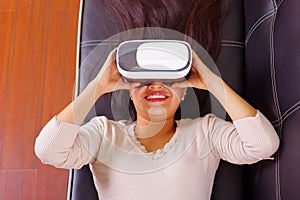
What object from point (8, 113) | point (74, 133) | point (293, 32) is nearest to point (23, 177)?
point (8, 113)

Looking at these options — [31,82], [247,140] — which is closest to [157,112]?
[247,140]

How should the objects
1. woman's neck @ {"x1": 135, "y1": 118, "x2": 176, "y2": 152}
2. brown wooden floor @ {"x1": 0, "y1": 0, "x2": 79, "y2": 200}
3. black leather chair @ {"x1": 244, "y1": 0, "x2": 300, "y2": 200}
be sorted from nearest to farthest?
black leather chair @ {"x1": 244, "y1": 0, "x2": 300, "y2": 200}
woman's neck @ {"x1": 135, "y1": 118, "x2": 176, "y2": 152}
brown wooden floor @ {"x1": 0, "y1": 0, "x2": 79, "y2": 200}

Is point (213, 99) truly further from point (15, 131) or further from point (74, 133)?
point (15, 131)

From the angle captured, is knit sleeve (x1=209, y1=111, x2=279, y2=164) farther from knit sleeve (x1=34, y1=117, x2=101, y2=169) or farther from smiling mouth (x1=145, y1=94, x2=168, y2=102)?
knit sleeve (x1=34, y1=117, x2=101, y2=169)

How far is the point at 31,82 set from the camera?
5.43ft

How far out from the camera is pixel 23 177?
4.99 ft

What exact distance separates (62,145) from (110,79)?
7.0 inches

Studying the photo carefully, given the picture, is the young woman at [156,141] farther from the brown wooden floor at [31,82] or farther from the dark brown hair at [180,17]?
the brown wooden floor at [31,82]

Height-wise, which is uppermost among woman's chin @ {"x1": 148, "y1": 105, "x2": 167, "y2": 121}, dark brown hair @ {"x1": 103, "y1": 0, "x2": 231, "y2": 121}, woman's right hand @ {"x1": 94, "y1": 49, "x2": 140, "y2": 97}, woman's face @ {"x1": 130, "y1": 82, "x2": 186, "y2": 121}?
dark brown hair @ {"x1": 103, "y1": 0, "x2": 231, "y2": 121}

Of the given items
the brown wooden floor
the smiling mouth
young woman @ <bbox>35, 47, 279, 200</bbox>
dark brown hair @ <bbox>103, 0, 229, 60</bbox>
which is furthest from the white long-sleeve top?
the brown wooden floor

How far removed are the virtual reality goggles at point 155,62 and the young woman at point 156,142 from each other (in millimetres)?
35

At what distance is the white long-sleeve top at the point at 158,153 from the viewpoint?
36.4 inches

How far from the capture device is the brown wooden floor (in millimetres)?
1519

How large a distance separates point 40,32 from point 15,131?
398mm
